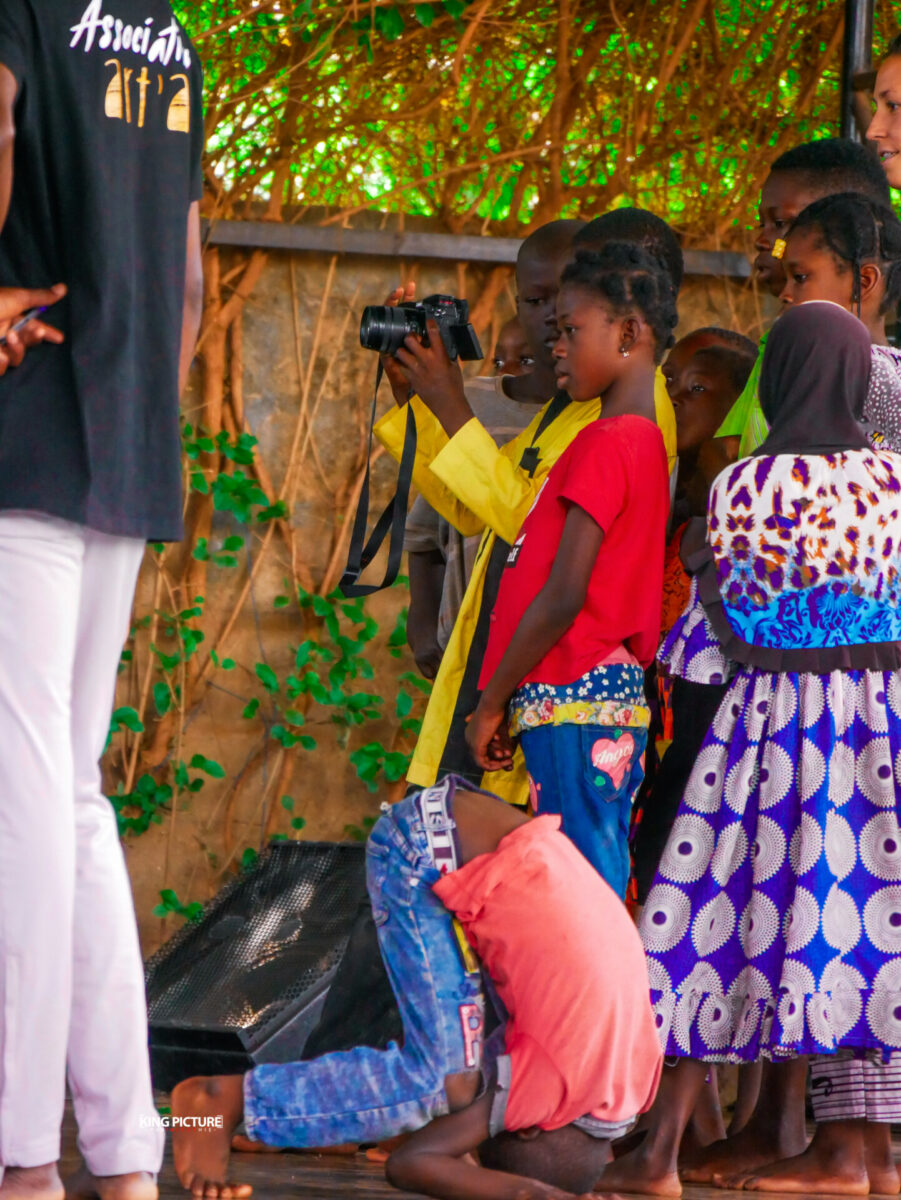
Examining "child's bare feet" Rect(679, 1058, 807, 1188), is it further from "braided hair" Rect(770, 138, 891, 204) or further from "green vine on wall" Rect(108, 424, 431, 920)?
"green vine on wall" Rect(108, 424, 431, 920)

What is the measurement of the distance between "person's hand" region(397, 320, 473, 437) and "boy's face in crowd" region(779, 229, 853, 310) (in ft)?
1.98

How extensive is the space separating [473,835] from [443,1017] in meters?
0.24

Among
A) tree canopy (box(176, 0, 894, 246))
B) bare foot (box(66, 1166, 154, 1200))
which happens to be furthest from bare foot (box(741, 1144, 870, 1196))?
tree canopy (box(176, 0, 894, 246))

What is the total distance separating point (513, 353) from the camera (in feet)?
11.6

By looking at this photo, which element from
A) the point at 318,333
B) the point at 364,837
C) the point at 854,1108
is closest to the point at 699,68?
the point at 318,333

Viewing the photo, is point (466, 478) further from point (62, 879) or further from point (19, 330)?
point (62, 879)

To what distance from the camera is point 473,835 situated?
6.82ft

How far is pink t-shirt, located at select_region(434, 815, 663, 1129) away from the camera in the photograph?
200 cm

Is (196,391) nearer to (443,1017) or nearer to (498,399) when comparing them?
(498,399)

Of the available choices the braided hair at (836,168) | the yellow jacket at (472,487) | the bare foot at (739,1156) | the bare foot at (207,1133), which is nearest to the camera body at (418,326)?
the yellow jacket at (472,487)

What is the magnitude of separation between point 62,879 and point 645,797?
1394 mm

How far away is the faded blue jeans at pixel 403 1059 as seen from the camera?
1979 mm

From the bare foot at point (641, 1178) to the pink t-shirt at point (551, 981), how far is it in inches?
11.5

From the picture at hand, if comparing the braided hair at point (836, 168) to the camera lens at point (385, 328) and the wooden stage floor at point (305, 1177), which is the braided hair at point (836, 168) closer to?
the camera lens at point (385, 328)
